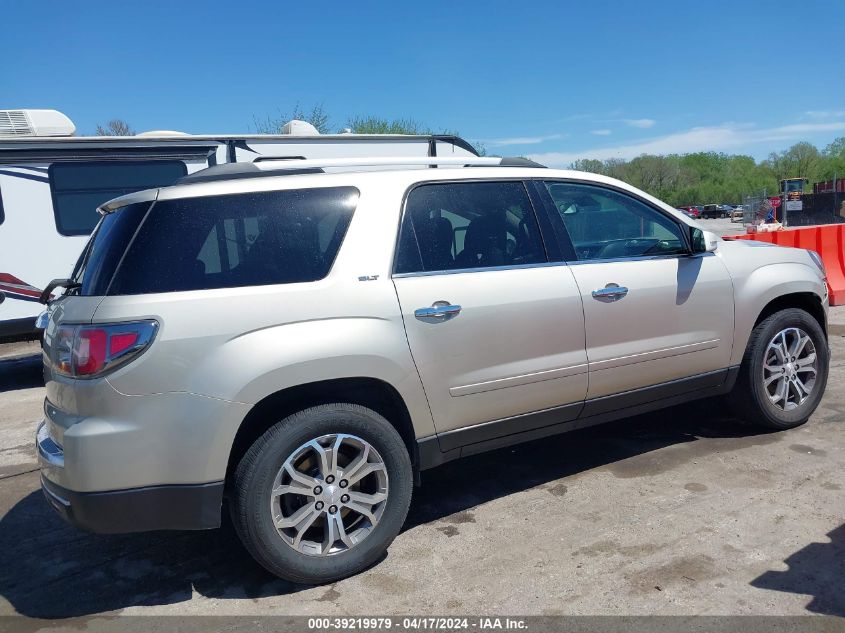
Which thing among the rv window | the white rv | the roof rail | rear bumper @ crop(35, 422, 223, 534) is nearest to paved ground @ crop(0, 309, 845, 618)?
rear bumper @ crop(35, 422, 223, 534)

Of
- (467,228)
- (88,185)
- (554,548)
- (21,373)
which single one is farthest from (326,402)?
(21,373)

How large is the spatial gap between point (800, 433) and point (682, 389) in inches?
45.6

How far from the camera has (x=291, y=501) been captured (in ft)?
11.2

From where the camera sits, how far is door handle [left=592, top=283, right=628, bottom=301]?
13.8ft

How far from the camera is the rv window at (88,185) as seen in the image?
8633mm

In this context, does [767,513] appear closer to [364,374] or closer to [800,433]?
[800,433]

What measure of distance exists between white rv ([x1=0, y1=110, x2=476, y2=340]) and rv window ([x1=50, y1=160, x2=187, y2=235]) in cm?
1

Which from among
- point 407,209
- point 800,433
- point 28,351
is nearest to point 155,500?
point 407,209

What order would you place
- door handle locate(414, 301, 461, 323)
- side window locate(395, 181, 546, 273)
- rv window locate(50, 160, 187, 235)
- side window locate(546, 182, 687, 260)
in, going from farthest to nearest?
rv window locate(50, 160, 187, 235) → side window locate(546, 182, 687, 260) → side window locate(395, 181, 546, 273) → door handle locate(414, 301, 461, 323)

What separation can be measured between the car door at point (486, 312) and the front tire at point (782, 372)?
147 centimetres

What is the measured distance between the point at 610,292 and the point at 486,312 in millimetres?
871

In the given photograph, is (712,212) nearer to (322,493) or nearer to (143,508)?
(322,493)

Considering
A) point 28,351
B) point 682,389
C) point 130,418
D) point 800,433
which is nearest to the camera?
point 130,418

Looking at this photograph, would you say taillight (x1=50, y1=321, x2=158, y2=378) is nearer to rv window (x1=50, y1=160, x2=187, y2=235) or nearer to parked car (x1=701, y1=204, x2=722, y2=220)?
rv window (x1=50, y1=160, x2=187, y2=235)
